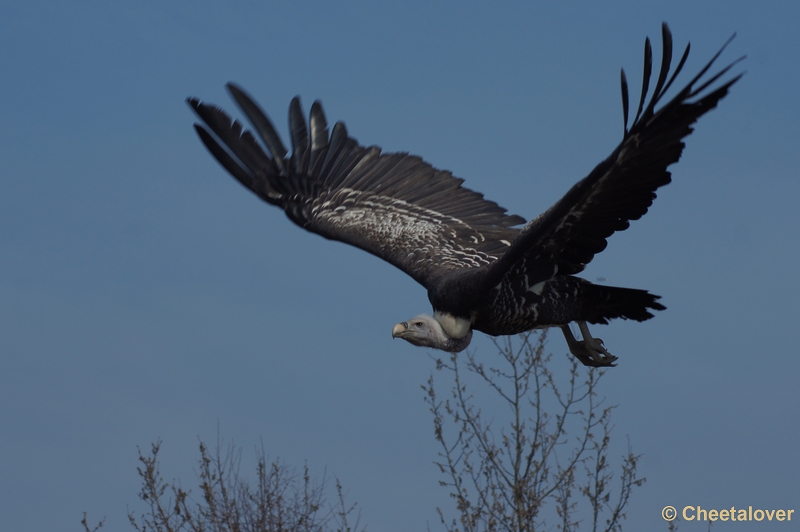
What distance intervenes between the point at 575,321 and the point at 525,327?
408 mm

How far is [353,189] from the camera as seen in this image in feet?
35.8

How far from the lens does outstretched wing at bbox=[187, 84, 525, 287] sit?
994cm

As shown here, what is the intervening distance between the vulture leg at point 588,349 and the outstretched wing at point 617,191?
825mm

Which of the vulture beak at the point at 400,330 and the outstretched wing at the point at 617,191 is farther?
the vulture beak at the point at 400,330

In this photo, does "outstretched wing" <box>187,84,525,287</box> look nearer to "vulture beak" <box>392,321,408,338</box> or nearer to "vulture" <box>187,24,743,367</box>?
"vulture" <box>187,24,743,367</box>

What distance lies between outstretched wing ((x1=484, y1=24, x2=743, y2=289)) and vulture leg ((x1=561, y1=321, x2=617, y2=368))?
2.71ft

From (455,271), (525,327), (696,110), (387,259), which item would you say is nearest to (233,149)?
(387,259)

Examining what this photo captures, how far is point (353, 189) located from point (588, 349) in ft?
10.5

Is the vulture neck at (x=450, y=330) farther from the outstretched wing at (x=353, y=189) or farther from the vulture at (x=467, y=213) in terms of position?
the outstretched wing at (x=353, y=189)

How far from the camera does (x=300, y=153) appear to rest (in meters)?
10.9

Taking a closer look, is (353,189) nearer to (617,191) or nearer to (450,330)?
(450,330)

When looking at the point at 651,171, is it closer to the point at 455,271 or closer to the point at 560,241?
the point at 560,241

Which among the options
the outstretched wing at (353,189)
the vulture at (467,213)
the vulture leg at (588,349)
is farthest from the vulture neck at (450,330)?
the outstretched wing at (353,189)

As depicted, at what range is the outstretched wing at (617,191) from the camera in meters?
6.20
